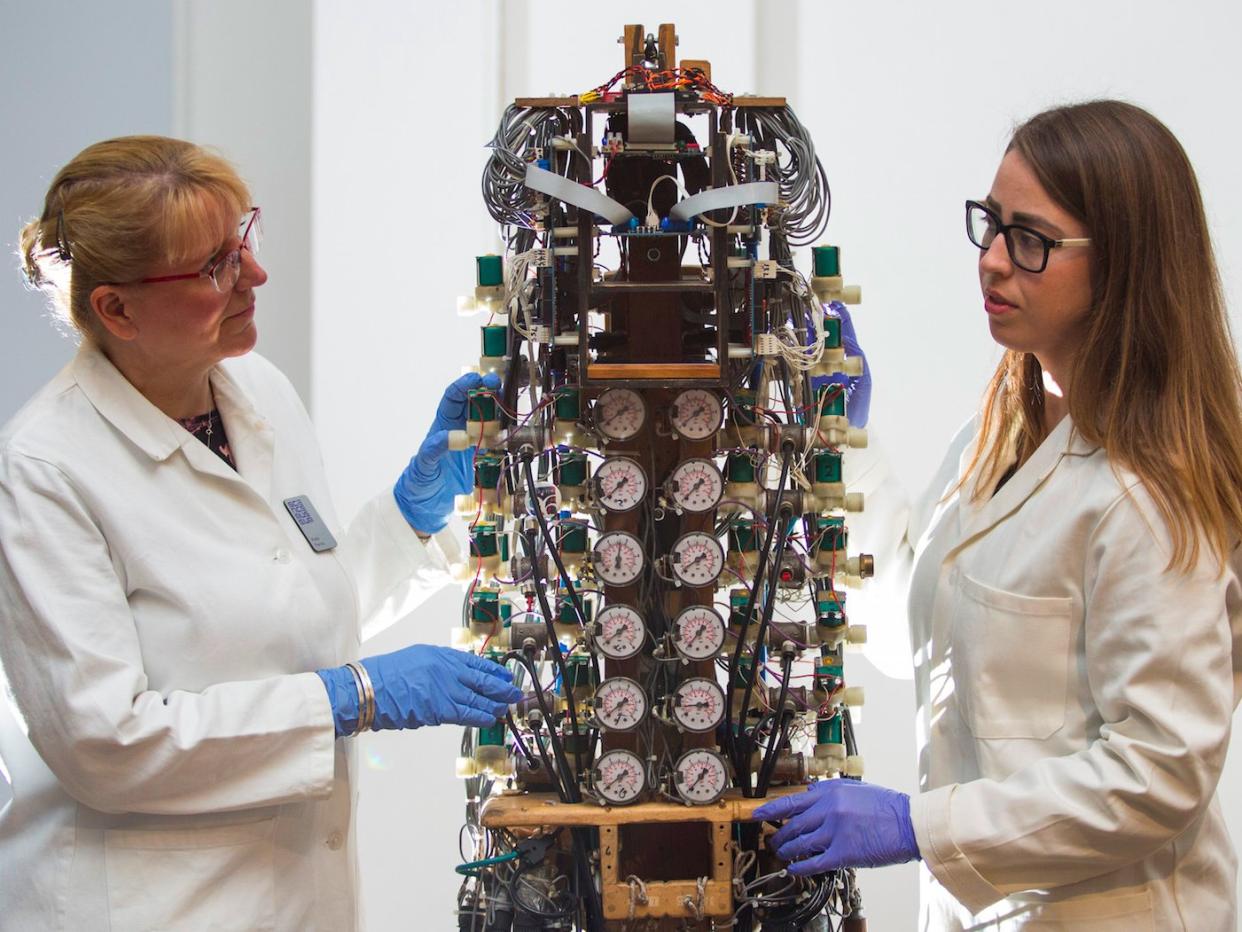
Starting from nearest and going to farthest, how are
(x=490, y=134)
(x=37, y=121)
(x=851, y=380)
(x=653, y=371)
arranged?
1. (x=653, y=371)
2. (x=851, y=380)
3. (x=37, y=121)
4. (x=490, y=134)

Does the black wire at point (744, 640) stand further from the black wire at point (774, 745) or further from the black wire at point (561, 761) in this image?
the black wire at point (561, 761)

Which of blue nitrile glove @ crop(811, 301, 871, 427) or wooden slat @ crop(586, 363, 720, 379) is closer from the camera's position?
wooden slat @ crop(586, 363, 720, 379)

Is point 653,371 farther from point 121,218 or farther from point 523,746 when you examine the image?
point 121,218

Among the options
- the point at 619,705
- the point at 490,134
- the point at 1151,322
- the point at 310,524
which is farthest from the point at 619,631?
the point at 490,134

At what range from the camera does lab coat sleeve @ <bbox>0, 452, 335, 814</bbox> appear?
5.33 feet

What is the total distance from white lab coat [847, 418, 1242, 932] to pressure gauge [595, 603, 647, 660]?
1.45 feet

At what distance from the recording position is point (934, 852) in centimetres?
169

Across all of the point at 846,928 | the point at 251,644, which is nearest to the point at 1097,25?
the point at 846,928

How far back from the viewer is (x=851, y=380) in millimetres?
2252

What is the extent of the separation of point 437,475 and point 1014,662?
1.08m

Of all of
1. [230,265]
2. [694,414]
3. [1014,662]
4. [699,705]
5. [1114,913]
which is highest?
[230,265]

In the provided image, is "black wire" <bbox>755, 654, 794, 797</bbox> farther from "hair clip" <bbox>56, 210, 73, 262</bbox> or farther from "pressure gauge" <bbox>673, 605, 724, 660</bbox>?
→ "hair clip" <bbox>56, 210, 73, 262</bbox>

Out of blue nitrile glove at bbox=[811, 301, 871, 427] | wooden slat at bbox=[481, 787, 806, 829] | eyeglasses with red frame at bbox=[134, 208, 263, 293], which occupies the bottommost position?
wooden slat at bbox=[481, 787, 806, 829]

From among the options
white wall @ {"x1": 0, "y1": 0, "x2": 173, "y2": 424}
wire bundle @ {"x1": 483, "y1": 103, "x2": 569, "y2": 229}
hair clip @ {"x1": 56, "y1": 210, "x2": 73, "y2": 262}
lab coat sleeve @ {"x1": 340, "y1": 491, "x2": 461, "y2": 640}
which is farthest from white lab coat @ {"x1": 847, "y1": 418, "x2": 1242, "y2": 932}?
white wall @ {"x1": 0, "y1": 0, "x2": 173, "y2": 424}
